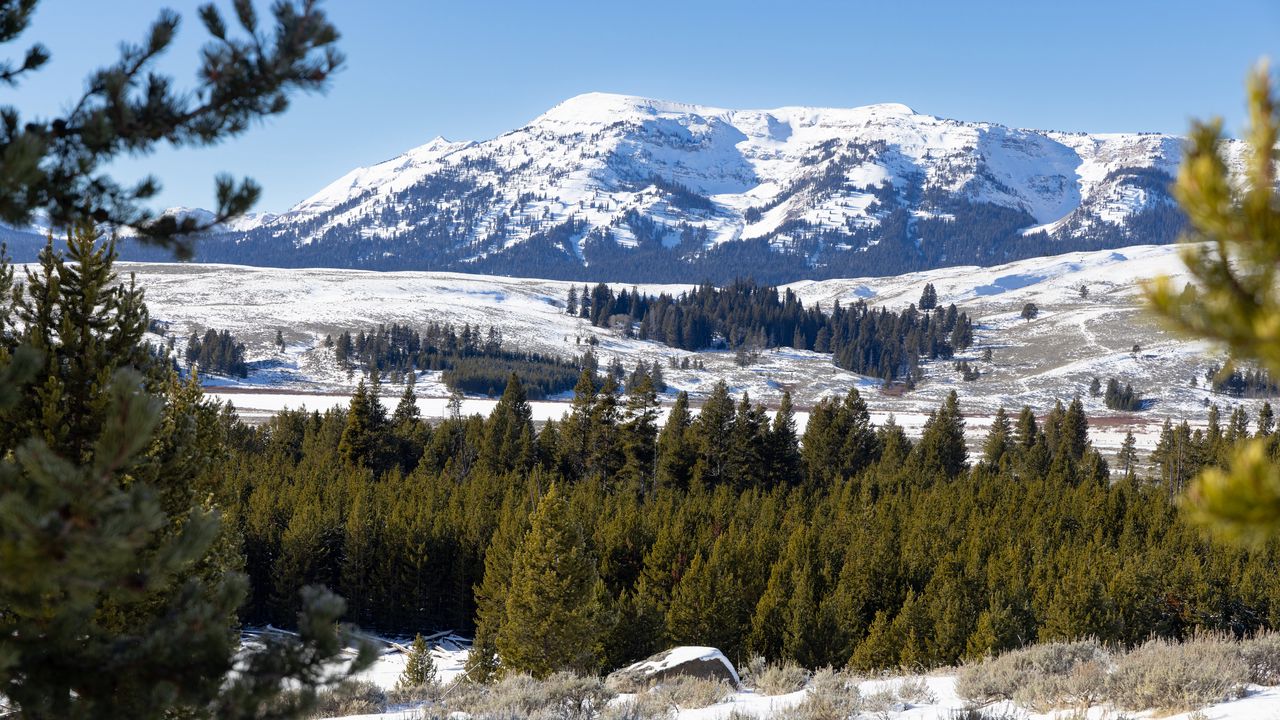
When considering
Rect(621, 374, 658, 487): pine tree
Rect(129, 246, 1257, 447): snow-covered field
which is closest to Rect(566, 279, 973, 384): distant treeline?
Rect(129, 246, 1257, 447): snow-covered field

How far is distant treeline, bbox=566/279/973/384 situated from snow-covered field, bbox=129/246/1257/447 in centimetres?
428

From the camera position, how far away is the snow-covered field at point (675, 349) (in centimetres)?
10900

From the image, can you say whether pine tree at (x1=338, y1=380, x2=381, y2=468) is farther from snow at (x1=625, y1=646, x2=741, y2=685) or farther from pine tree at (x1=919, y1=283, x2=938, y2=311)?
pine tree at (x1=919, y1=283, x2=938, y2=311)

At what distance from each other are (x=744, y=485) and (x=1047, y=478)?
62.2ft

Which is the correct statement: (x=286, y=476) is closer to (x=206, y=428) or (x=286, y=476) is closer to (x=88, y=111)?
(x=206, y=428)

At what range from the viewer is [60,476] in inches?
116

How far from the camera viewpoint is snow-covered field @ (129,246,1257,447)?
10900 centimetres

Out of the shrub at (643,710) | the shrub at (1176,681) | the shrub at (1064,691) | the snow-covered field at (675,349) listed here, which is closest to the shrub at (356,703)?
the shrub at (643,710)

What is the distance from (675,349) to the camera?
159 metres

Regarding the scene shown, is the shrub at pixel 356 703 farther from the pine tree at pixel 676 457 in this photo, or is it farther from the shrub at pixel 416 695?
the pine tree at pixel 676 457

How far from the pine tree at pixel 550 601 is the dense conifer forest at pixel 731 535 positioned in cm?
8

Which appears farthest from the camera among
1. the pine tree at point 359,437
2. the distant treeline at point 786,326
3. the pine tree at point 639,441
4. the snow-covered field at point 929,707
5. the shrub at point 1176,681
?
the distant treeline at point 786,326

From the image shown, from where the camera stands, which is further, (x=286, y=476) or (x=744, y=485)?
(x=744, y=485)

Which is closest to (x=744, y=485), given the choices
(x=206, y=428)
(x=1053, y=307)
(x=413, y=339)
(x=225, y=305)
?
(x=206, y=428)
